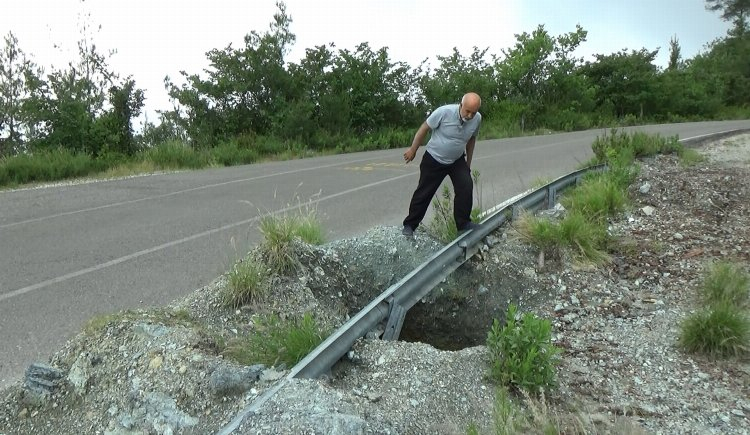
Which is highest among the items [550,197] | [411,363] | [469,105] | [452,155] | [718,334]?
[469,105]

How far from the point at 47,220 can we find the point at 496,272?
6681 mm

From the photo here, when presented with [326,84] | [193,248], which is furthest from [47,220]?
[326,84]

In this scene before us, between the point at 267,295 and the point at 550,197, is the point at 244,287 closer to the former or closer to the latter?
the point at 267,295

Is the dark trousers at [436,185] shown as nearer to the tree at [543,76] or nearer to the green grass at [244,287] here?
the green grass at [244,287]

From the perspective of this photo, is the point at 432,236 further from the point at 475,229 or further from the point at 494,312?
the point at 494,312

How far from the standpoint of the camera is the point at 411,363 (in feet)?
13.3

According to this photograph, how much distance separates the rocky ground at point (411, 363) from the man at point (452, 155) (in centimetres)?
41

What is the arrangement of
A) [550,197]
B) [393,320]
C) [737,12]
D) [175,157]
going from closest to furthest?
[393,320], [550,197], [175,157], [737,12]

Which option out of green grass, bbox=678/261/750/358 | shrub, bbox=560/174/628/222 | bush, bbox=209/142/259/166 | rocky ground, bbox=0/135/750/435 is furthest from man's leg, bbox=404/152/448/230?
bush, bbox=209/142/259/166

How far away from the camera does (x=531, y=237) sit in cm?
641

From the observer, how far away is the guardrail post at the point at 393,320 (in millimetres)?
4633

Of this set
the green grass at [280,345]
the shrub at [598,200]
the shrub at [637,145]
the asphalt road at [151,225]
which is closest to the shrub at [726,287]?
the shrub at [598,200]

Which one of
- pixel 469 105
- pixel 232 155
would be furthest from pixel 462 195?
pixel 232 155

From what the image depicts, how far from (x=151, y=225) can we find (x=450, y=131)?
178 inches
